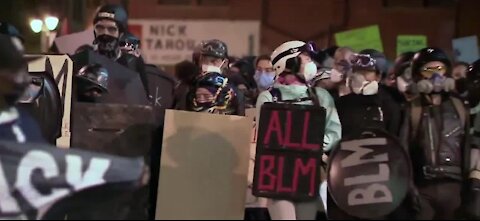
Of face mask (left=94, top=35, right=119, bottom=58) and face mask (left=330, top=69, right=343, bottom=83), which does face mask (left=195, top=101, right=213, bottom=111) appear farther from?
face mask (left=330, top=69, right=343, bottom=83)

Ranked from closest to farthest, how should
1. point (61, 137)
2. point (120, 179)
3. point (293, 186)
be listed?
point (120, 179) → point (293, 186) → point (61, 137)

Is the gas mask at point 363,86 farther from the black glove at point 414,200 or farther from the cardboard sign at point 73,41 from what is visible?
the cardboard sign at point 73,41

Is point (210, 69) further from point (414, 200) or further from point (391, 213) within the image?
point (391, 213)

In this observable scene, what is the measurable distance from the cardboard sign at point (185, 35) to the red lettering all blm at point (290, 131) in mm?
8287

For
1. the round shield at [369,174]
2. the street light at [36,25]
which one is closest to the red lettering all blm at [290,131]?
the round shield at [369,174]

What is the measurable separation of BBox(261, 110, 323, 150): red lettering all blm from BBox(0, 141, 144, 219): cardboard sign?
2.15 ft

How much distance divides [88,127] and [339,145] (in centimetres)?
120

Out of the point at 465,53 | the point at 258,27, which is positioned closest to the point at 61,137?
the point at 465,53

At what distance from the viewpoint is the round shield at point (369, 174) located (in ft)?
11.8

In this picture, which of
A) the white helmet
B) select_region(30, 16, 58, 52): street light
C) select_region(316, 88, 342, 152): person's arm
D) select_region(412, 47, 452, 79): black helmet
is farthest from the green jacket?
select_region(30, 16, 58, 52): street light

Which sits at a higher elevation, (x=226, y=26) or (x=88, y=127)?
(x=226, y=26)

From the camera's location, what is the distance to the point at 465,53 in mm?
6879

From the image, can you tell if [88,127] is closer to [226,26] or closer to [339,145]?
[339,145]

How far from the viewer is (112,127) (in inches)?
149
